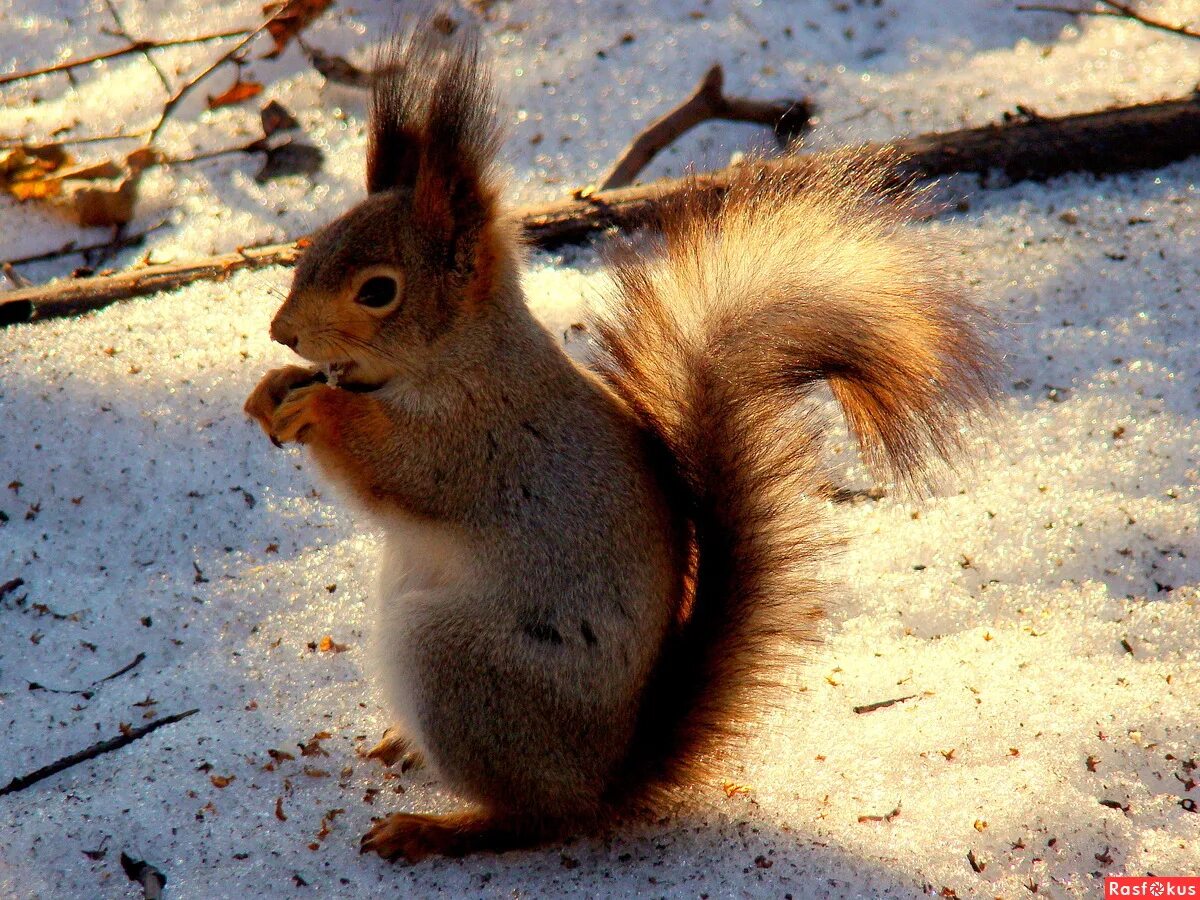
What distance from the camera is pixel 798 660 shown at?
1.85 m

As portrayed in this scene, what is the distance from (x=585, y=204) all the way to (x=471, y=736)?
5.57 ft

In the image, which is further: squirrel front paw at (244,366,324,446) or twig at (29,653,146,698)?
twig at (29,653,146,698)

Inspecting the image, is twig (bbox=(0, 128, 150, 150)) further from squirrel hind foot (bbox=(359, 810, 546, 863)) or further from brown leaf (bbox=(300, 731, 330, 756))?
squirrel hind foot (bbox=(359, 810, 546, 863))

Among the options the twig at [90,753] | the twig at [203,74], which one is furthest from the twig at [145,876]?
the twig at [203,74]

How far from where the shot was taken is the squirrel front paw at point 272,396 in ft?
6.41

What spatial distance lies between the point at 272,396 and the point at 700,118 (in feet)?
6.47

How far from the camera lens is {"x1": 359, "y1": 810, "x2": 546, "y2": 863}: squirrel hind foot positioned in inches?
69.8

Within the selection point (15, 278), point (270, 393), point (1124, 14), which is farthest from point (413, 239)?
point (1124, 14)

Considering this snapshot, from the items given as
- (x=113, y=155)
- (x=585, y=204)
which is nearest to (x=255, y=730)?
(x=585, y=204)

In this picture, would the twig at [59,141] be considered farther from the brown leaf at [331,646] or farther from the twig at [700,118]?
the brown leaf at [331,646]

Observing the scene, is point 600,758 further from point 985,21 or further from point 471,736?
point 985,21

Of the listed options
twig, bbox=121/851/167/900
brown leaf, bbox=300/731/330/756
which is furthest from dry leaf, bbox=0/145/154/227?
twig, bbox=121/851/167/900

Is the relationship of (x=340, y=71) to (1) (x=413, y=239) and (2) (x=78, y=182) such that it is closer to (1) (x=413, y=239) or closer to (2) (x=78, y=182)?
(2) (x=78, y=182)

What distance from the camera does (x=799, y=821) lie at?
6.07 ft
